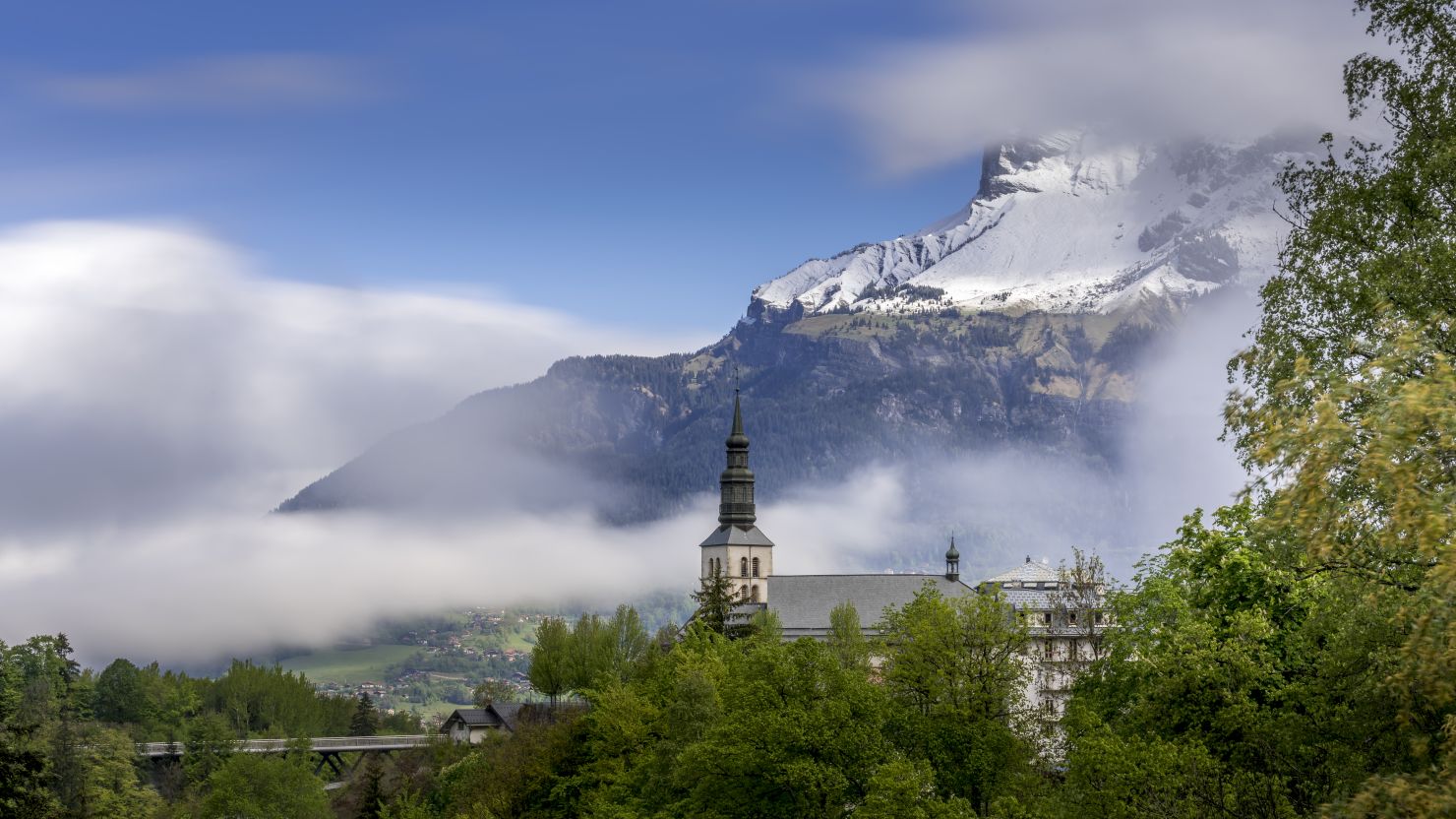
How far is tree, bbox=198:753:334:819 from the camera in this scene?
107m

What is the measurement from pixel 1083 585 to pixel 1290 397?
6317 centimetres

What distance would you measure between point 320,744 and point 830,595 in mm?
59915

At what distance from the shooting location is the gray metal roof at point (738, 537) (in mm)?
188250

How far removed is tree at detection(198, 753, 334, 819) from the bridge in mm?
31438

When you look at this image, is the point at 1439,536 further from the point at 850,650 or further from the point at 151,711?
the point at 151,711

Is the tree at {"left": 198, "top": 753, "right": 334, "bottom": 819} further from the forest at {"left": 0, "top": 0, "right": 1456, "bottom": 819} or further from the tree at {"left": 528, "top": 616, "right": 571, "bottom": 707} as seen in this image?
the forest at {"left": 0, "top": 0, "right": 1456, "bottom": 819}

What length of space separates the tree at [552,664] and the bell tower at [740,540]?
130 feet

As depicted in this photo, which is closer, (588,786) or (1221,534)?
(1221,534)

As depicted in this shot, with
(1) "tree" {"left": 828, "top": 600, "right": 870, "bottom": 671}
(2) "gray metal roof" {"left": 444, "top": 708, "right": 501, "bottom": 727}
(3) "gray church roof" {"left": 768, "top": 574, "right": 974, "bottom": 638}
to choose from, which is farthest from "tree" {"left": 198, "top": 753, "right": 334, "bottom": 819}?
(3) "gray church roof" {"left": 768, "top": 574, "right": 974, "bottom": 638}

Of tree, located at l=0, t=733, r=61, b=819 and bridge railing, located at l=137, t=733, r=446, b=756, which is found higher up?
tree, located at l=0, t=733, r=61, b=819

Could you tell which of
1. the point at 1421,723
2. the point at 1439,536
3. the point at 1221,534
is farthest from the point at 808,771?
the point at 1439,536

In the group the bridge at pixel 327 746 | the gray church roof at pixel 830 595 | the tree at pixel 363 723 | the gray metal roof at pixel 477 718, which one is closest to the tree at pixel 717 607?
the bridge at pixel 327 746

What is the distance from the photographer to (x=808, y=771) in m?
49.6

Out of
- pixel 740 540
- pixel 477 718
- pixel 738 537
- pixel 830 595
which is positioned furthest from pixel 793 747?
pixel 738 537
